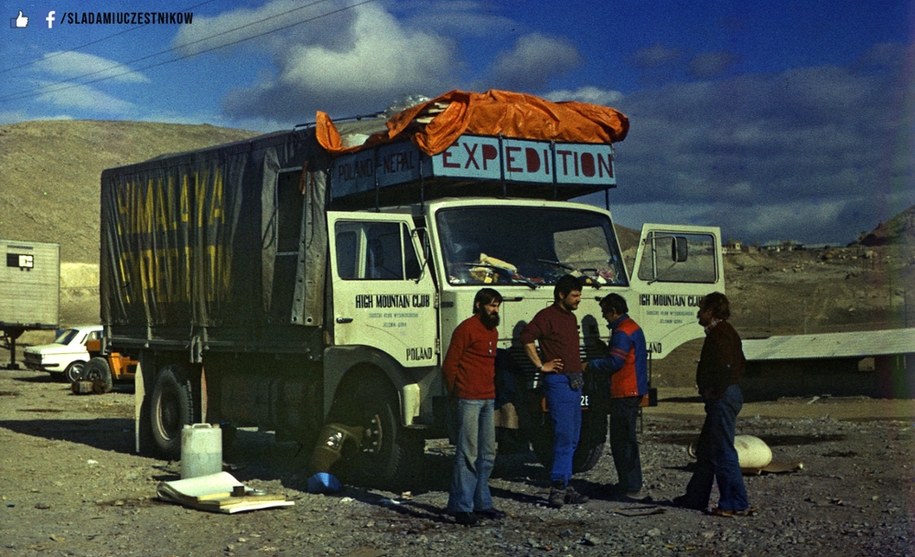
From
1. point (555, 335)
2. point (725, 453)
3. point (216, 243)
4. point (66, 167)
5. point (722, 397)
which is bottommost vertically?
point (725, 453)

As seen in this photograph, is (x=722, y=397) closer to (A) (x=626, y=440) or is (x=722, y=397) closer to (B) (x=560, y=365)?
(A) (x=626, y=440)

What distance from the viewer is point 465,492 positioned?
9234mm

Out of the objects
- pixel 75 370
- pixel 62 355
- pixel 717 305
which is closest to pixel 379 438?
pixel 717 305

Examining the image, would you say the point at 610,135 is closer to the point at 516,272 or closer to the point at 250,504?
the point at 516,272

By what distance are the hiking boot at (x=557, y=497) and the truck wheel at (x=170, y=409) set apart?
608 centimetres

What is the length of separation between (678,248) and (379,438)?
3.48 m

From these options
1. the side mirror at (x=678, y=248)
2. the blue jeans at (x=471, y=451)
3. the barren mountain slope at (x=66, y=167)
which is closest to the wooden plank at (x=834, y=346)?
the side mirror at (x=678, y=248)

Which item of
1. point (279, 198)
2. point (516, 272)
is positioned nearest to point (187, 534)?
point (516, 272)

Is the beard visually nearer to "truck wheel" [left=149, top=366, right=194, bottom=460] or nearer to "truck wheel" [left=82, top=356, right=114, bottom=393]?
"truck wheel" [left=149, top=366, right=194, bottom=460]

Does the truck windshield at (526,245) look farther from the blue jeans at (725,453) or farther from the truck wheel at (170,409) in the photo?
the truck wheel at (170,409)

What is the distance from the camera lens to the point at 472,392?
30.5 feet

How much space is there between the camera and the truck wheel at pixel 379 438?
35.7 ft

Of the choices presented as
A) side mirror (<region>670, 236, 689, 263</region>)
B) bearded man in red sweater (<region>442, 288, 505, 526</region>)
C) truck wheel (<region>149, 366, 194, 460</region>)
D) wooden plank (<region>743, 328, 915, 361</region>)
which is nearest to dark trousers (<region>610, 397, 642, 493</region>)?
bearded man in red sweater (<region>442, 288, 505, 526</region>)

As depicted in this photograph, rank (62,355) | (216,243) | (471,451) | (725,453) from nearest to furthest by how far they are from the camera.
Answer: (471,451), (725,453), (216,243), (62,355)
